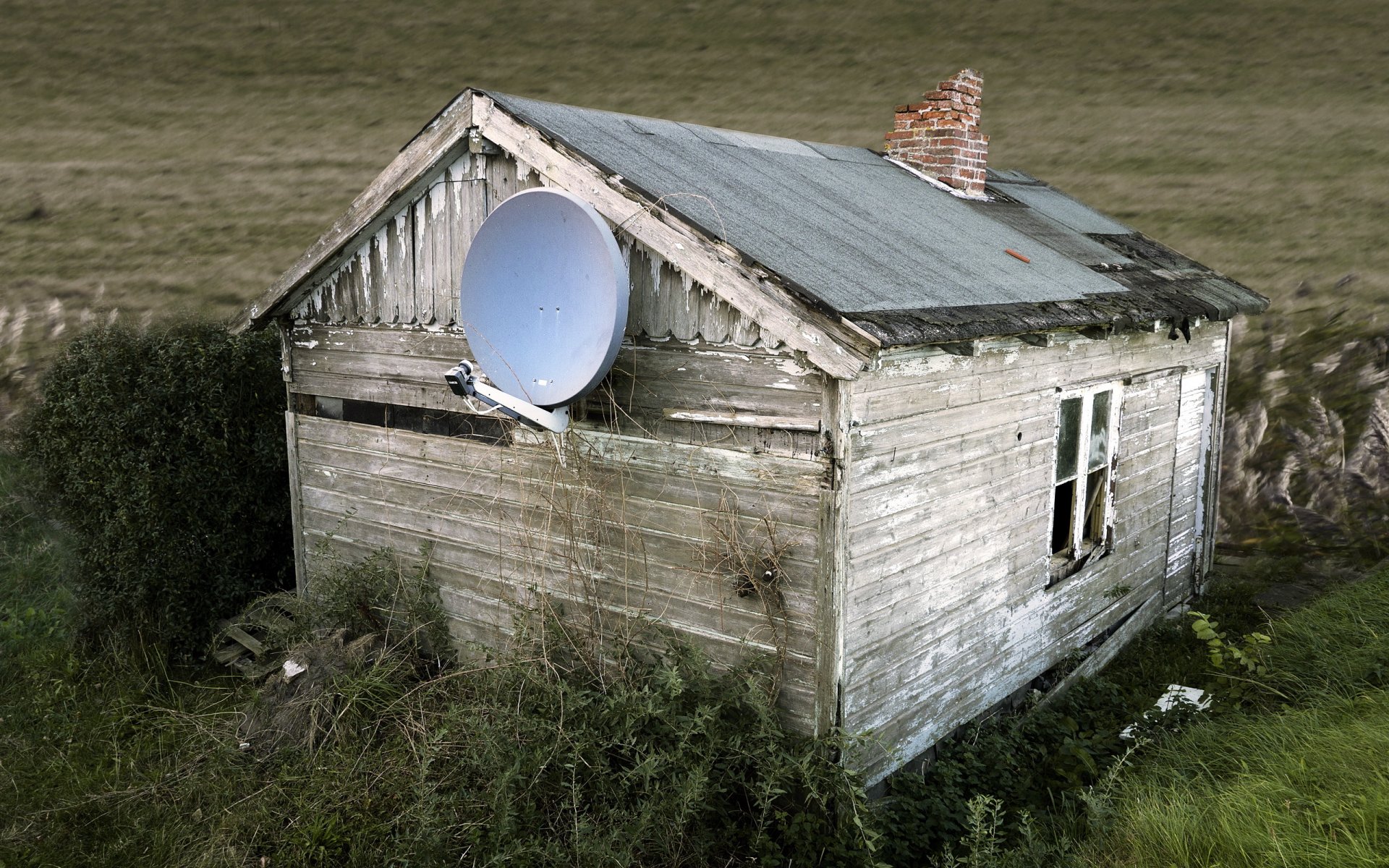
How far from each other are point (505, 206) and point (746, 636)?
2.74 meters

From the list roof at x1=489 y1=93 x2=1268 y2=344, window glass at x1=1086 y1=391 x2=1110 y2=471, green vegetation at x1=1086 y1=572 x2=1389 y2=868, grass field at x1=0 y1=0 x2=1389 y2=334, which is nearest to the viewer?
green vegetation at x1=1086 y1=572 x2=1389 y2=868

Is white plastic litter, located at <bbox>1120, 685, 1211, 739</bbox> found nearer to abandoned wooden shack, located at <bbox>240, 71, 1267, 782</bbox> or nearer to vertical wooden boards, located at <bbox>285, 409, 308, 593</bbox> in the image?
abandoned wooden shack, located at <bbox>240, 71, 1267, 782</bbox>

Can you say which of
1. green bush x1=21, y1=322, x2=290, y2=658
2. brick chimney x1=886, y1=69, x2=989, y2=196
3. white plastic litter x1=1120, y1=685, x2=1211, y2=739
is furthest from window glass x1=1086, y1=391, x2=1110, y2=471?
green bush x1=21, y1=322, x2=290, y2=658

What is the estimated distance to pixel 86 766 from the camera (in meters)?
6.16

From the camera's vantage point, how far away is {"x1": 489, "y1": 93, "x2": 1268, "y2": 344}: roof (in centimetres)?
503

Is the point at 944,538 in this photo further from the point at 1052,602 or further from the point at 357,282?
the point at 357,282

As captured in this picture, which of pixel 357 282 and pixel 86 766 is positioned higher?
pixel 357 282

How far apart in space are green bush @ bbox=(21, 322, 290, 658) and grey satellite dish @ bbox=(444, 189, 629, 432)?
3535mm

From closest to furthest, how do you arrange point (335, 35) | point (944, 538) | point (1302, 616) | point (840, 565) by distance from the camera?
point (840, 565), point (944, 538), point (1302, 616), point (335, 35)

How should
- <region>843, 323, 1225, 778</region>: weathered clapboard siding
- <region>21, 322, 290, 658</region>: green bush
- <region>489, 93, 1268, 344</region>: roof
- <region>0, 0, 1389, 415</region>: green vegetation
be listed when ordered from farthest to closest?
<region>0, 0, 1389, 415</region>: green vegetation < <region>21, 322, 290, 658</region>: green bush < <region>843, 323, 1225, 778</region>: weathered clapboard siding < <region>489, 93, 1268, 344</region>: roof

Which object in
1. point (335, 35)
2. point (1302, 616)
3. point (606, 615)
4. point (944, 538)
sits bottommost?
point (1302, 616)

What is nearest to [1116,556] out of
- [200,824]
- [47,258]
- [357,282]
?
[357,282]

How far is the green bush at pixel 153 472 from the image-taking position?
7586 millimetres

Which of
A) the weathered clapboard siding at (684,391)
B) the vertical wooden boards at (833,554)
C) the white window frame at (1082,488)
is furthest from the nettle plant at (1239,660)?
the weathered clapboard siding at (684,391)
